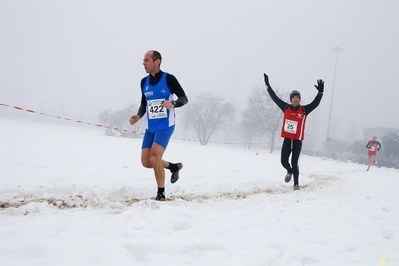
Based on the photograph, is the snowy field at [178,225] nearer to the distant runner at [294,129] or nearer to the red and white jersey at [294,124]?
the distant runner at [294,129]

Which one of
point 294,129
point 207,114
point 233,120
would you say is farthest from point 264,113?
point 294,129

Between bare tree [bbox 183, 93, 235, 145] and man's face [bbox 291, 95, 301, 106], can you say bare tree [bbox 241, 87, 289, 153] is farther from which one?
man's face [bbox 291, 95, 301, 106]

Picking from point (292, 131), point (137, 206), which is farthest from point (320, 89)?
point (137, 206)

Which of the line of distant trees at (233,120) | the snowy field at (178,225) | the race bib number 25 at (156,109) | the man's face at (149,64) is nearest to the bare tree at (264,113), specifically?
the line of distant trees at (233,120)

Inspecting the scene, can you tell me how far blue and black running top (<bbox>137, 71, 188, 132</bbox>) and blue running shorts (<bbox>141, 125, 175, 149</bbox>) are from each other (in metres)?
0.06

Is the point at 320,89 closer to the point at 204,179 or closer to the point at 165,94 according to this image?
the point at 204,179

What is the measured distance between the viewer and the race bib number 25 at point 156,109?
13.2 feet

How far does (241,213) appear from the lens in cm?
339

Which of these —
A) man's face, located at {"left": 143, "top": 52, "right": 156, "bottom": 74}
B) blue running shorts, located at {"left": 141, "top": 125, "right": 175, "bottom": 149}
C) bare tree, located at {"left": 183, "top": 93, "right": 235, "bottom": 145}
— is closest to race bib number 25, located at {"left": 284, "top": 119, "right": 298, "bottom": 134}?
blue running shorts, located at {"left": 141, "top": 125, "right": 175, "bottom": 149}

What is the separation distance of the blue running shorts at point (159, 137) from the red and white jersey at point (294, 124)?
10.0 feet

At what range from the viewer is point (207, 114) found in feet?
157

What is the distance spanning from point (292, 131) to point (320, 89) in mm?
1107

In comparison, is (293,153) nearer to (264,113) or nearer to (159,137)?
(159,137)

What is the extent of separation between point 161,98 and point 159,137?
23.7 inches
